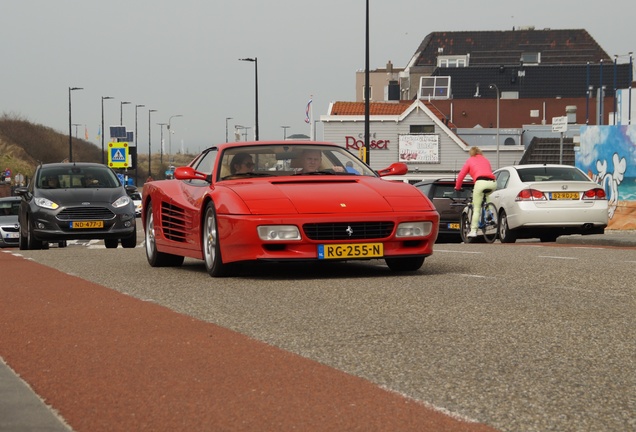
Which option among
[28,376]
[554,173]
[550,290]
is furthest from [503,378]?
[554,173]

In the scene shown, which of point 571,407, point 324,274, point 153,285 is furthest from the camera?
point 324,274

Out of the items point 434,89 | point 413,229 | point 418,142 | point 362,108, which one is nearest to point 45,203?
point 413,229

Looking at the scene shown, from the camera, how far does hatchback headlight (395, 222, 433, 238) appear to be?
11.3 m

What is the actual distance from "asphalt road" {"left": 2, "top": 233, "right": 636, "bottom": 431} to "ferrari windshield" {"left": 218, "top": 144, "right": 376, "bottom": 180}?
1011mm

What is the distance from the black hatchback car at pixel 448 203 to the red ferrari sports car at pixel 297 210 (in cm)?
1210

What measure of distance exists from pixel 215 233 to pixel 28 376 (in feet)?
18.7

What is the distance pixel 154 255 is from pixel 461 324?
701 centimetres

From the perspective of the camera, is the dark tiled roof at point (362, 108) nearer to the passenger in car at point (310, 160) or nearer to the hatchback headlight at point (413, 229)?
the passenger in car at point (310, 160)

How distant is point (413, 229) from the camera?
1138 cm

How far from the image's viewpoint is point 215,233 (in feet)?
38.3

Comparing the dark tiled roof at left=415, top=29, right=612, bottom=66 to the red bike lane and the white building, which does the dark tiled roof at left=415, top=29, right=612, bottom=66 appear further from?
the red bike lane

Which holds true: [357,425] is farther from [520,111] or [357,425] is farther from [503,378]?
[520,111]

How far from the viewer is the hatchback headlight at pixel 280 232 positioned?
1098 cm

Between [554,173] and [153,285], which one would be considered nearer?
[153,285]
